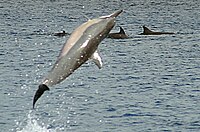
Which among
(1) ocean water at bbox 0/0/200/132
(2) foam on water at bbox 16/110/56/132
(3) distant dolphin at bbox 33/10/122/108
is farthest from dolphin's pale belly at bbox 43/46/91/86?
(2) foam on water at bbox 16/110/56/132

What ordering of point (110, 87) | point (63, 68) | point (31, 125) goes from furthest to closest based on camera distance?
point (110, 87) < point (31, 125) < point (63, 68)

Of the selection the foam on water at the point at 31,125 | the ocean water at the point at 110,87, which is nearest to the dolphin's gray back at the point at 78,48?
the ocean water at the point at 110,87

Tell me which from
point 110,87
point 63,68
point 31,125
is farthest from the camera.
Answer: point 110,87

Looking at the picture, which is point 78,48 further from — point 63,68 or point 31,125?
point 31,125

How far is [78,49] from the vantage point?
12500mm

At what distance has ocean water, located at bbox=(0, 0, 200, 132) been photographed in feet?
71.4

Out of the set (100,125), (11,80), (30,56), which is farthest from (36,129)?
(30,56)

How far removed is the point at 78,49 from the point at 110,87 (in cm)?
1526

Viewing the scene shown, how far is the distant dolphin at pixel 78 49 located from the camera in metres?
12.4

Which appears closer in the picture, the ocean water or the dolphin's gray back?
the dolphin's gray back

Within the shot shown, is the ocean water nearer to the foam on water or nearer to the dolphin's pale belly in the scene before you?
the foam on water

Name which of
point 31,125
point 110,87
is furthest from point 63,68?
point 110,87

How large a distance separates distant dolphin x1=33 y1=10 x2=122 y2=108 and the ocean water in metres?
2.16

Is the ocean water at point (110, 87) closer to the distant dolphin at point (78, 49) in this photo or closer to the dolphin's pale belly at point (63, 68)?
the distant dolphin at point (78, 49)
